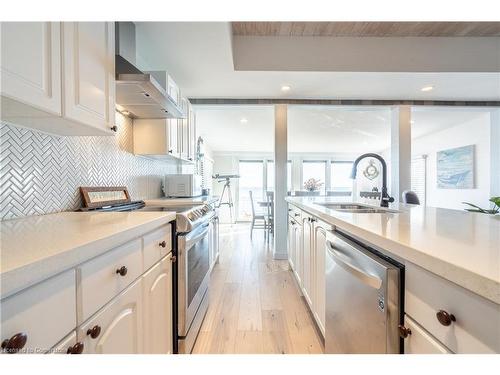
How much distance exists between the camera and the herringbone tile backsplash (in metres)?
1.01

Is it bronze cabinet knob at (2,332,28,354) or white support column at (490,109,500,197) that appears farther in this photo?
white support column at (490,109,500,197)

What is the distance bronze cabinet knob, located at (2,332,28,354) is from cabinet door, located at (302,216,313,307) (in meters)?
1.49

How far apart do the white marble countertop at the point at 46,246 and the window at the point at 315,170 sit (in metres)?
7.23

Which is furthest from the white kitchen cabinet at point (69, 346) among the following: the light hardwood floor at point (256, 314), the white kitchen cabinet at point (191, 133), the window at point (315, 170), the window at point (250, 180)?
the window at point (315, 170)

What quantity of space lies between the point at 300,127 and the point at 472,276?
15.6 feet

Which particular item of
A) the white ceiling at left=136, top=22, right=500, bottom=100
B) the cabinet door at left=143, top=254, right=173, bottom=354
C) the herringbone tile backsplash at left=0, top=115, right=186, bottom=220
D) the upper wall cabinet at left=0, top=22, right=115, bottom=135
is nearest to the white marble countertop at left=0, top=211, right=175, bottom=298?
the herringbone tile backsplash at left=0, top=115, right=186, bottom=220

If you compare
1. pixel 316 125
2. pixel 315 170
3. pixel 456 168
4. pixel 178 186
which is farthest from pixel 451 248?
pixel 315 170

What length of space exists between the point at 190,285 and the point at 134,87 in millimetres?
1334

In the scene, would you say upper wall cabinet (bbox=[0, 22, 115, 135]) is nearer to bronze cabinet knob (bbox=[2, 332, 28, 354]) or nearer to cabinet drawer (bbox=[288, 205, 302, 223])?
bronze cabinet knob (bbox=[2, 332, 28, 354])

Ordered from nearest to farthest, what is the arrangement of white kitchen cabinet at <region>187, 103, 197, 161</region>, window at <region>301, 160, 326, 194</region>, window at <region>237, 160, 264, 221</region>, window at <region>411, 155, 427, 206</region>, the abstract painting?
1. white kitchen cabinet at <region>187, 103, 197, 161</region>
2. the abstract painting
3. window at <region>411, 155, 427, 206</region>
4. window at <region>237, 160, 264, 221</region>
5. window at <region>301, 160, 326, 194</region>

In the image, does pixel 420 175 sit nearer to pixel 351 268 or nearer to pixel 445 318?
pixel 351 268

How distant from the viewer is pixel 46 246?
0.58 metres
